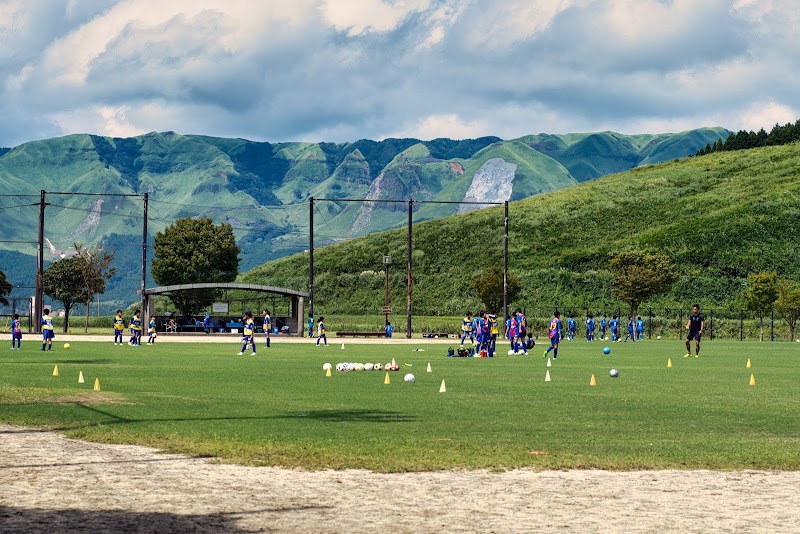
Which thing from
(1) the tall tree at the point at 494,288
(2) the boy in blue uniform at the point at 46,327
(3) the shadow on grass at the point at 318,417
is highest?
(1) the tall tree at the point at 494,288

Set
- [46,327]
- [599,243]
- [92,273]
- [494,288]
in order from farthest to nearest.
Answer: [599,243]
[92,273]
[494,288]
[46,327]

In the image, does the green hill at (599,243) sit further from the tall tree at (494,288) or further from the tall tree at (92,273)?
the tall tree at (92,273)

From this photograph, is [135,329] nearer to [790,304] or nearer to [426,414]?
[426,414]

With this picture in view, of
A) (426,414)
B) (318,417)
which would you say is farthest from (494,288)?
(318,417)

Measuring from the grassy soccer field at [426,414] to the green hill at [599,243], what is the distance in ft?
312

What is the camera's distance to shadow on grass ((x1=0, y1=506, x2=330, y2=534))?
1053 cm

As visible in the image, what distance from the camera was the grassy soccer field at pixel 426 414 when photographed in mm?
15922

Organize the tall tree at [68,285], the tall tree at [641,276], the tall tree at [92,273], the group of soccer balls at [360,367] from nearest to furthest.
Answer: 1. the group of soccer balls at [360,367]
2. the tall tree at [641,276]
3. the tall tree at [92,273]
4. the tall tree at [68,285]

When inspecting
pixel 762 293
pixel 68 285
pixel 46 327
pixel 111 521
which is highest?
pixel 68 285

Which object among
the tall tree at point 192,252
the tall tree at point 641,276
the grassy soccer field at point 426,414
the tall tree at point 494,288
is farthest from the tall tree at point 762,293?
the grassy soccer field at point 426,414

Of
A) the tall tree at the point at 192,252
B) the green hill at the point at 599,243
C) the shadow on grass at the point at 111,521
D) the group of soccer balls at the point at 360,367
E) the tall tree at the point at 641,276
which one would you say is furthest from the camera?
the green hill at the point at 599,243

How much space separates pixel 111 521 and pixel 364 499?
274 cm

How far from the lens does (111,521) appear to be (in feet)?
35.7

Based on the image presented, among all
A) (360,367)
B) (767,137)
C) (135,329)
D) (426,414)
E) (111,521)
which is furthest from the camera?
(767,137)
